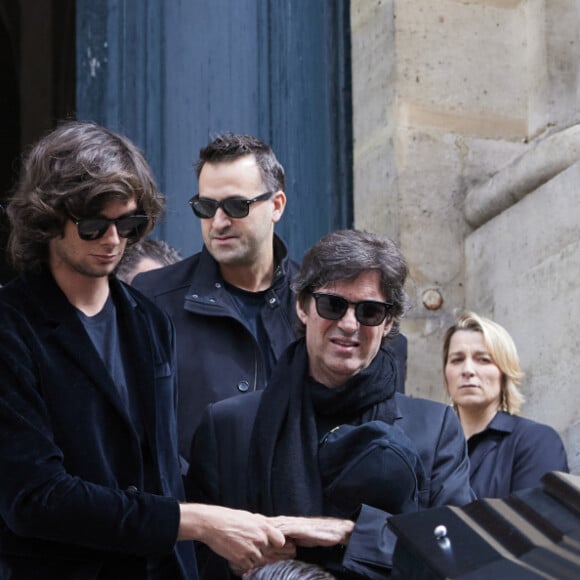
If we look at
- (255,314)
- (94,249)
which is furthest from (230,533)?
(255,314)

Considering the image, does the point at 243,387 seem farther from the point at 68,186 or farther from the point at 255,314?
the point at 68,186

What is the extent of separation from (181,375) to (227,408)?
0.62m

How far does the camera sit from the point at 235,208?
15.2ft

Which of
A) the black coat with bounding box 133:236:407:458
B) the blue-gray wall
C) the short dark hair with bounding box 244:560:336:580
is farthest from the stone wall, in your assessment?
the short dark hair with bounding box 244:560:336:580

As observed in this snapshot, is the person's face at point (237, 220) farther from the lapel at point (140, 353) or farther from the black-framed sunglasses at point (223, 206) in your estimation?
the lapel at point (140, 353)

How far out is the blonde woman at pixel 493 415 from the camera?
4.75m

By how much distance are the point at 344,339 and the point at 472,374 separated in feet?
5.12

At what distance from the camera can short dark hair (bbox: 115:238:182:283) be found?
Result: 4.91 meters

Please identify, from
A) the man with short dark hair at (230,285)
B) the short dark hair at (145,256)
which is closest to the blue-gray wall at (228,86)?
Result: the short dark hair at (145,256)

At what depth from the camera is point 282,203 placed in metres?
4.87

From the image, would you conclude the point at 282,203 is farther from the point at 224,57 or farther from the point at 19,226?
the point at 224,57

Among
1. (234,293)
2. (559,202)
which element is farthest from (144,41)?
(234,293)

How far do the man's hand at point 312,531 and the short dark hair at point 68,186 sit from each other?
70cm

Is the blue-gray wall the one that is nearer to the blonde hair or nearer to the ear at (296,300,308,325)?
the blonde hair
